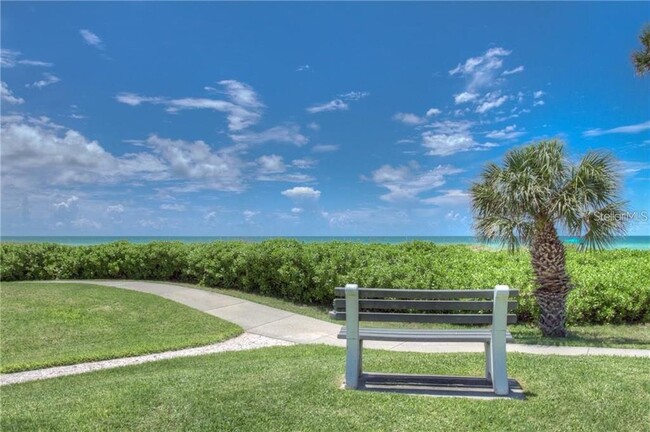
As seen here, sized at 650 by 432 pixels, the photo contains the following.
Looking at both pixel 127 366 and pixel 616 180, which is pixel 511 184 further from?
pixel 127 366

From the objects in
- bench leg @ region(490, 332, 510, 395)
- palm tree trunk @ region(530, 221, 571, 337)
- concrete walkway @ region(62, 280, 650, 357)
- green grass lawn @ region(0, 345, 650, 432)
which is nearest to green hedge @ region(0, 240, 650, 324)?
palm tree trunk @ region(530, 221, 571, 337)

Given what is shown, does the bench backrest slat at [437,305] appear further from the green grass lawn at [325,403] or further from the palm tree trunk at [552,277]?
the palm tree trunk at [552,277]

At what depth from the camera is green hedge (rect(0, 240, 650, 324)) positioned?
8.80m

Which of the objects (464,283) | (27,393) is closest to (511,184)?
(464,283)

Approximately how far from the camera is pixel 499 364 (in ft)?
13.7

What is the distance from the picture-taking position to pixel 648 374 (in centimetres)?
467

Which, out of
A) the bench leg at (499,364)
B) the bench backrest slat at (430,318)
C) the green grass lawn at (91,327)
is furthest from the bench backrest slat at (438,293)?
the green grass lawn at (91,327)

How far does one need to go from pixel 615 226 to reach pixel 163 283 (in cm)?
1128

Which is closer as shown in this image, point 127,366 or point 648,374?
point 648,374

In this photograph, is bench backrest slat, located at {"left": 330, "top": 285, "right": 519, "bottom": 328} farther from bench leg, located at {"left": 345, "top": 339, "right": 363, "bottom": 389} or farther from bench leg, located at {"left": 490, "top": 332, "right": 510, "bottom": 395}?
bench leg, located at {"left": 345, "top": 339, "right": 363, "bottom": 389}

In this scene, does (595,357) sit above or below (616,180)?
below

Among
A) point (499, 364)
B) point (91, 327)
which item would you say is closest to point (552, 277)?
point (499, 364)

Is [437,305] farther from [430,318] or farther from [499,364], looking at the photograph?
[499,364]

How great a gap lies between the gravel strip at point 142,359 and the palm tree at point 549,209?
407 centimetres
